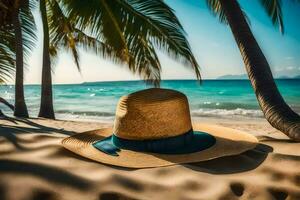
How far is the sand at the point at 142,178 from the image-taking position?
1241mm

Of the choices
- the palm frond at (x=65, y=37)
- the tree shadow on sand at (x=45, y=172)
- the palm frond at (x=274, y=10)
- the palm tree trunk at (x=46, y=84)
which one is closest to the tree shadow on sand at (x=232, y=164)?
the tree shadow on sand at (x=45, y=172)

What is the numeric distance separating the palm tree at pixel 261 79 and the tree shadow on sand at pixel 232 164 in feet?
2.15

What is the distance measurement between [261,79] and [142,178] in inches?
65.3

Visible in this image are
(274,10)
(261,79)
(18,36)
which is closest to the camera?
(261,79)

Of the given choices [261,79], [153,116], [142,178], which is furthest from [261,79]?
[142,178]

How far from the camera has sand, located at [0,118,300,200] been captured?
124 cm

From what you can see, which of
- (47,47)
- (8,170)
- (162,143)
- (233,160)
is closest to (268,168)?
(233,160)

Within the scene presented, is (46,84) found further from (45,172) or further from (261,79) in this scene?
(45,172)

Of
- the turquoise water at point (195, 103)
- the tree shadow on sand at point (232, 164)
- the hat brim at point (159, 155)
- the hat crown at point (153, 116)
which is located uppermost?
the hat crown at point (153, 116)

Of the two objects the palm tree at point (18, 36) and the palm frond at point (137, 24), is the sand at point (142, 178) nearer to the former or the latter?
the palm frond at point (137, 24)

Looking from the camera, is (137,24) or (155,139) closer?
(155,139)

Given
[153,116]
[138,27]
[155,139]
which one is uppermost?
[138,27]

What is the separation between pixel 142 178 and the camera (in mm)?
1410

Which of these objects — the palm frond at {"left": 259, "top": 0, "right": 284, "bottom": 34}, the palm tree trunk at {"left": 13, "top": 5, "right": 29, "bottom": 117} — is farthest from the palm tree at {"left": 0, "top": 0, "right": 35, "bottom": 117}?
the palm frond at {"left": 259, "top": 0, "right": 284, "bottom": 34}
